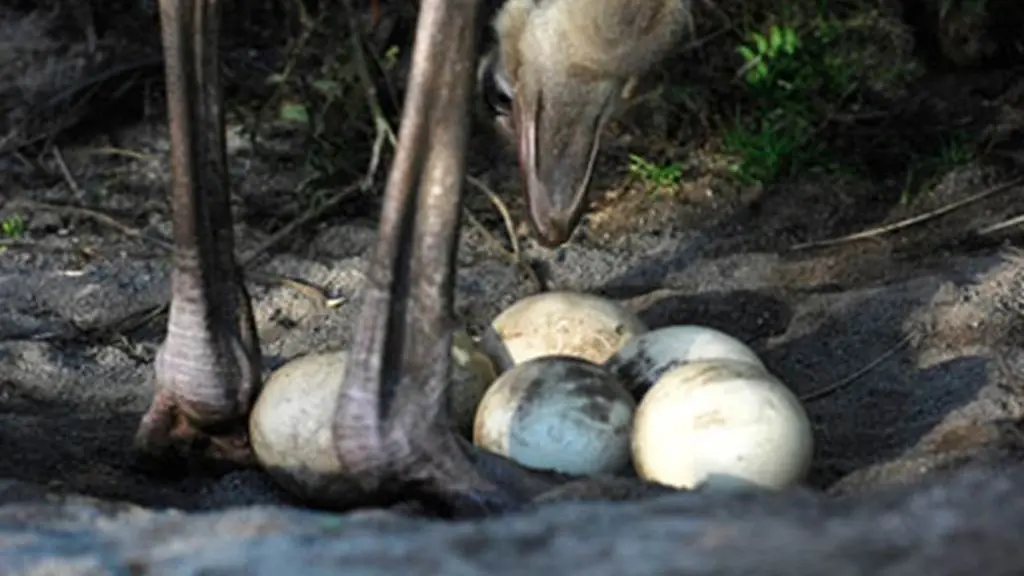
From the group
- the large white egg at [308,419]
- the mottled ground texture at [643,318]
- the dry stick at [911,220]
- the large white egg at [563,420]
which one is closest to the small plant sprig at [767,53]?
the mottled ground texture at [643,318]

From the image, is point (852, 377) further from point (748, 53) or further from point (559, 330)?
point (748, 53)

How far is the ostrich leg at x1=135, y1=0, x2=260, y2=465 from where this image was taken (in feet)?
10.5

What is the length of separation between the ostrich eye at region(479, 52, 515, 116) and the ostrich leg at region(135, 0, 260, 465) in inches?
19.8

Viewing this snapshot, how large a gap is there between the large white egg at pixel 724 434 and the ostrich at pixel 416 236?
0.14 m

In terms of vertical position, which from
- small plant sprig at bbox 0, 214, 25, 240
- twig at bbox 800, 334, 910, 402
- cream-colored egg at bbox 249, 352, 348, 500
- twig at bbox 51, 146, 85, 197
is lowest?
small plant sprig at bbox 0, 214, 25, 240

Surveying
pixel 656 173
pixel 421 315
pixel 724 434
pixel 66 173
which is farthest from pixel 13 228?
pixel 724 434

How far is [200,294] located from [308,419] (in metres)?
0.32

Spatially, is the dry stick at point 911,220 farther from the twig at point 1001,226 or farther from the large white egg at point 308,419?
the large white egg at point 308,419

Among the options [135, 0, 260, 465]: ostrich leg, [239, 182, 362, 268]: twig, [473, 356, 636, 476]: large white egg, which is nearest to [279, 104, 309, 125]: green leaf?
[239, 182, 362, 268]: twig

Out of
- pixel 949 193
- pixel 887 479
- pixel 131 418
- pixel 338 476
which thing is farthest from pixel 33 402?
pixel 949 193

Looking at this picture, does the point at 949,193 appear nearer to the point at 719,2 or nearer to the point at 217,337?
the point at 719,2

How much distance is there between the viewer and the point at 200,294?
3.24 m

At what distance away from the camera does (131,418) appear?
3.56 m

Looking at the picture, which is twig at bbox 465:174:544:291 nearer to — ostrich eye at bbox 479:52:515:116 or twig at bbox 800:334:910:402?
ostrich eye at bbox 479:52:515:116
